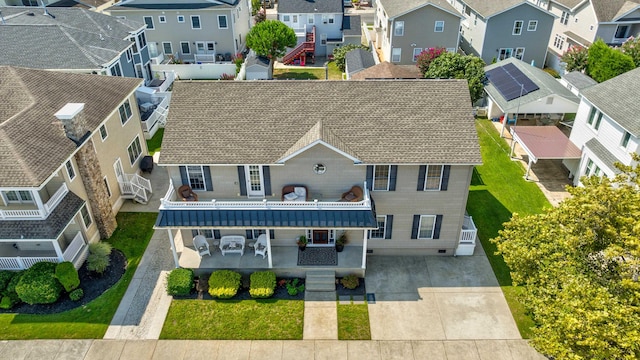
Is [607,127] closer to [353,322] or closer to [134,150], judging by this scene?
[353,322]

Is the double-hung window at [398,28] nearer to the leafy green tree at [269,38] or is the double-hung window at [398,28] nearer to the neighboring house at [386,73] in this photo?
the neighboring house at [386,73]

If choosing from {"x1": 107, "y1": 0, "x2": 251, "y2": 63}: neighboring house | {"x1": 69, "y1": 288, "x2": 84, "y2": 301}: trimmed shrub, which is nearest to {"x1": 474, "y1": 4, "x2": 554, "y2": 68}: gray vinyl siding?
{"x1": 107, "y1": 0, "x2": 251, "y2": 63}: neighboring house

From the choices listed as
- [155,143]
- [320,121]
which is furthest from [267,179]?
[155,143]

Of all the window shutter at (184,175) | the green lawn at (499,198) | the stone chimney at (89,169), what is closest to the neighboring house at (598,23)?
the green lawn at (499,198)

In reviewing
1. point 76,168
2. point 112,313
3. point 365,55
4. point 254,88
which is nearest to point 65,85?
point 76,168

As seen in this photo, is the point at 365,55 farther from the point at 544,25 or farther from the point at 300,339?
the point at 300,339

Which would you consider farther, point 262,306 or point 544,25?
point 544,25

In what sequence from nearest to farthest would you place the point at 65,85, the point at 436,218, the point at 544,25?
the point at 436,218
the point at 65,85
the point at 544,25
